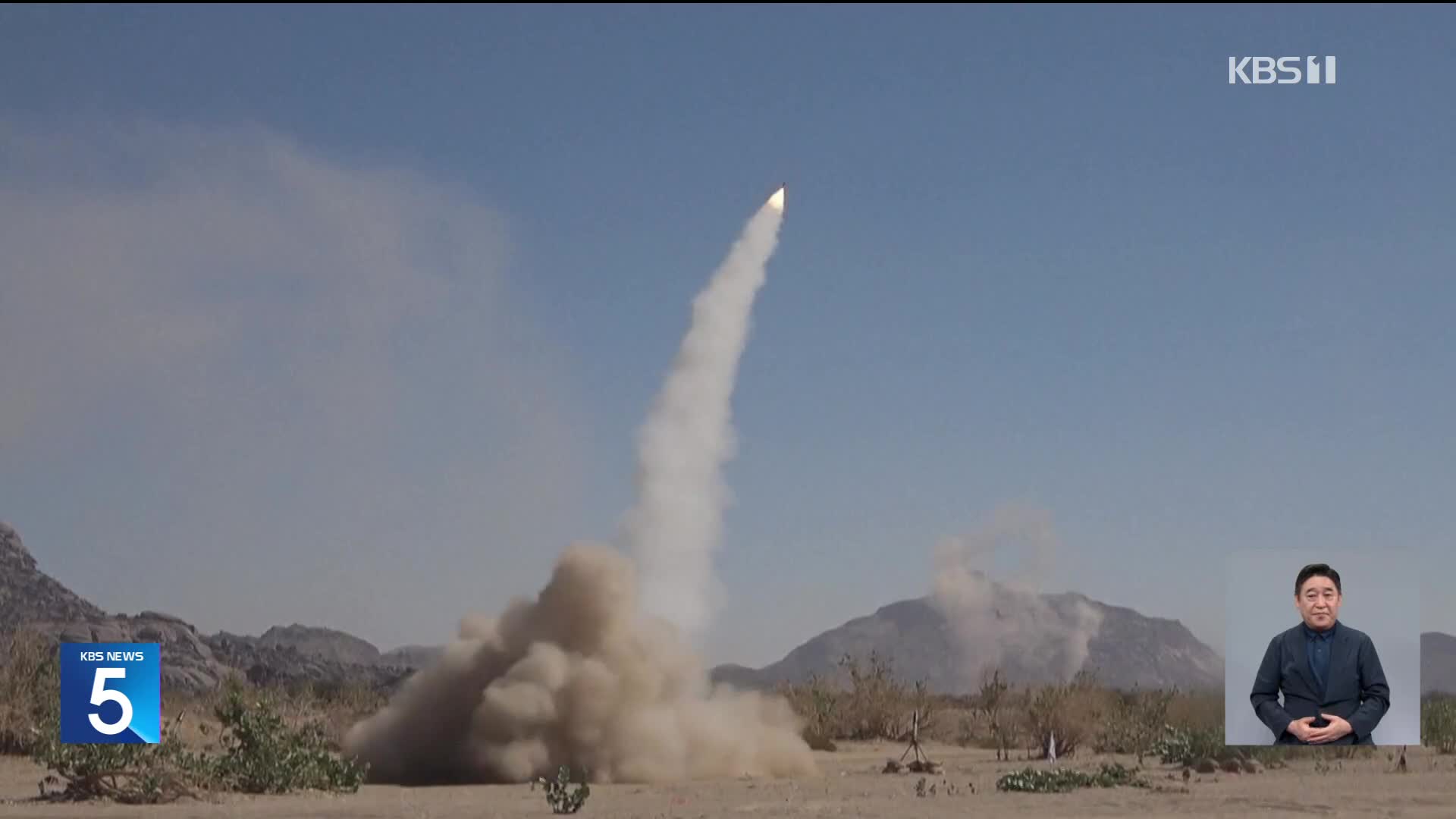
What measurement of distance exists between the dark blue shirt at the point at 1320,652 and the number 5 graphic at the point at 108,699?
51.0 feet

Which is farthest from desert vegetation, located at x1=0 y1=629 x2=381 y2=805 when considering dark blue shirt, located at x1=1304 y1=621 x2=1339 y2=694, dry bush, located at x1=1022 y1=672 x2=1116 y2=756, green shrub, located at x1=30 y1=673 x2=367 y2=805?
dark blue shirt, located at x1=1304 y1=621 x2=1339 y2=694

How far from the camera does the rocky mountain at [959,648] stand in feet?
539

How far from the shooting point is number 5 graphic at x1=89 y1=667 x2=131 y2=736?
78.6 feet

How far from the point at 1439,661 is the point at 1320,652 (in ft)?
347

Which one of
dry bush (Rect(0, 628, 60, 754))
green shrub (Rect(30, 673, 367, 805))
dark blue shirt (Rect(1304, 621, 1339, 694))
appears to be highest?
dark blue shirt (Rect(1304, 621, 1339, 694))

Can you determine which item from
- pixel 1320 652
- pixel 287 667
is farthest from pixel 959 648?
pixel 1320 652

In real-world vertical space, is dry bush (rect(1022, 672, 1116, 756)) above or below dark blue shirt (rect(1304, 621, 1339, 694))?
below

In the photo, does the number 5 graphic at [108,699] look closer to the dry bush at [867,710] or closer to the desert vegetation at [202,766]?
the desert vegetation at [202,766]

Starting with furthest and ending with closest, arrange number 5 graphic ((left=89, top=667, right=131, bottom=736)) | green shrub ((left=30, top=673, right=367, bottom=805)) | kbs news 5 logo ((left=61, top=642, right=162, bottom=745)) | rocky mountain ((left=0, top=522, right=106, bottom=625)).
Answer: rocky mountain ((left=0, top=522, right=106, bottom=625))
green shrub ((left=30, top=673, right=367, bottom=805))
number 5 graphic ((left=89, top=667, right=131, bottom=736))
kbs news 5 logo ((left=61, top=642, right=162, bottom=745))

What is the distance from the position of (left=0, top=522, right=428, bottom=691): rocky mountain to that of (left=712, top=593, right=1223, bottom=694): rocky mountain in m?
59.6

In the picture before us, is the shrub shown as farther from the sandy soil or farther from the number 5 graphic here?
the number 5 graphic

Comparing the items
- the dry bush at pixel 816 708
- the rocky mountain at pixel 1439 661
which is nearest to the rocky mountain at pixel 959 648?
the rocky mountain at pixel 1439 661

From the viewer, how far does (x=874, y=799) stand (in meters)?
25.5

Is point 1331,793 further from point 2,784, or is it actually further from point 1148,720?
point 2,784
